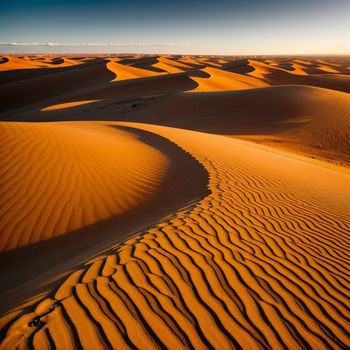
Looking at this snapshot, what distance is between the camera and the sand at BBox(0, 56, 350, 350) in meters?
2.56

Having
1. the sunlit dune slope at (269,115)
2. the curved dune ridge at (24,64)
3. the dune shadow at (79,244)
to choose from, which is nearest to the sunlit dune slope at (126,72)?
the sunlit dune slope at (269,115)

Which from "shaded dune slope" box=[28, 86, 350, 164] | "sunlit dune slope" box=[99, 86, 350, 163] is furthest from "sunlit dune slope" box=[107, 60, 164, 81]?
"sunlit dune slope" box=[99, 86, 350, 163]

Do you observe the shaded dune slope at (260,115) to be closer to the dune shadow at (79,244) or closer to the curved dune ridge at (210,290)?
the dune shadow at (79,244)

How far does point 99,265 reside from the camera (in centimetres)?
338

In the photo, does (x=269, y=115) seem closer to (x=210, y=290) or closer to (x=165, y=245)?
(x=165, y=245)

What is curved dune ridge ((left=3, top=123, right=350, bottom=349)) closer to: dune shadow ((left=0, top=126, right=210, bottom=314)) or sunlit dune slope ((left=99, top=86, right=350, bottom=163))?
dune shadow ((left=0, top=126, right=210, bottom=314))

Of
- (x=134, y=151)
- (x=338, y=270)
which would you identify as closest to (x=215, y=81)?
(x=134, y=151)

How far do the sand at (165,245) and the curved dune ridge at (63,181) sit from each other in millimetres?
33

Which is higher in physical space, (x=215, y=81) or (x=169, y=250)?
(x=169, y=250)

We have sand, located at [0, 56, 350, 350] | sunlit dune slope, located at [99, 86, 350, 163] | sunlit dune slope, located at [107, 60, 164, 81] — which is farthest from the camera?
sunlit dune slope, located at [107, 60, 164, 81]

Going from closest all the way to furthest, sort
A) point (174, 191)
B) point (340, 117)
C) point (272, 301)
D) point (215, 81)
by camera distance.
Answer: point (272, 301) → point (174, 191) → point (340, 117) → point (215, 81)

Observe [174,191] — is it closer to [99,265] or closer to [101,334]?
[99,265]

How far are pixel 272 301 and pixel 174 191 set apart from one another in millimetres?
3622

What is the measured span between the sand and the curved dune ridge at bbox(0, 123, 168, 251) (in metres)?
0.03
